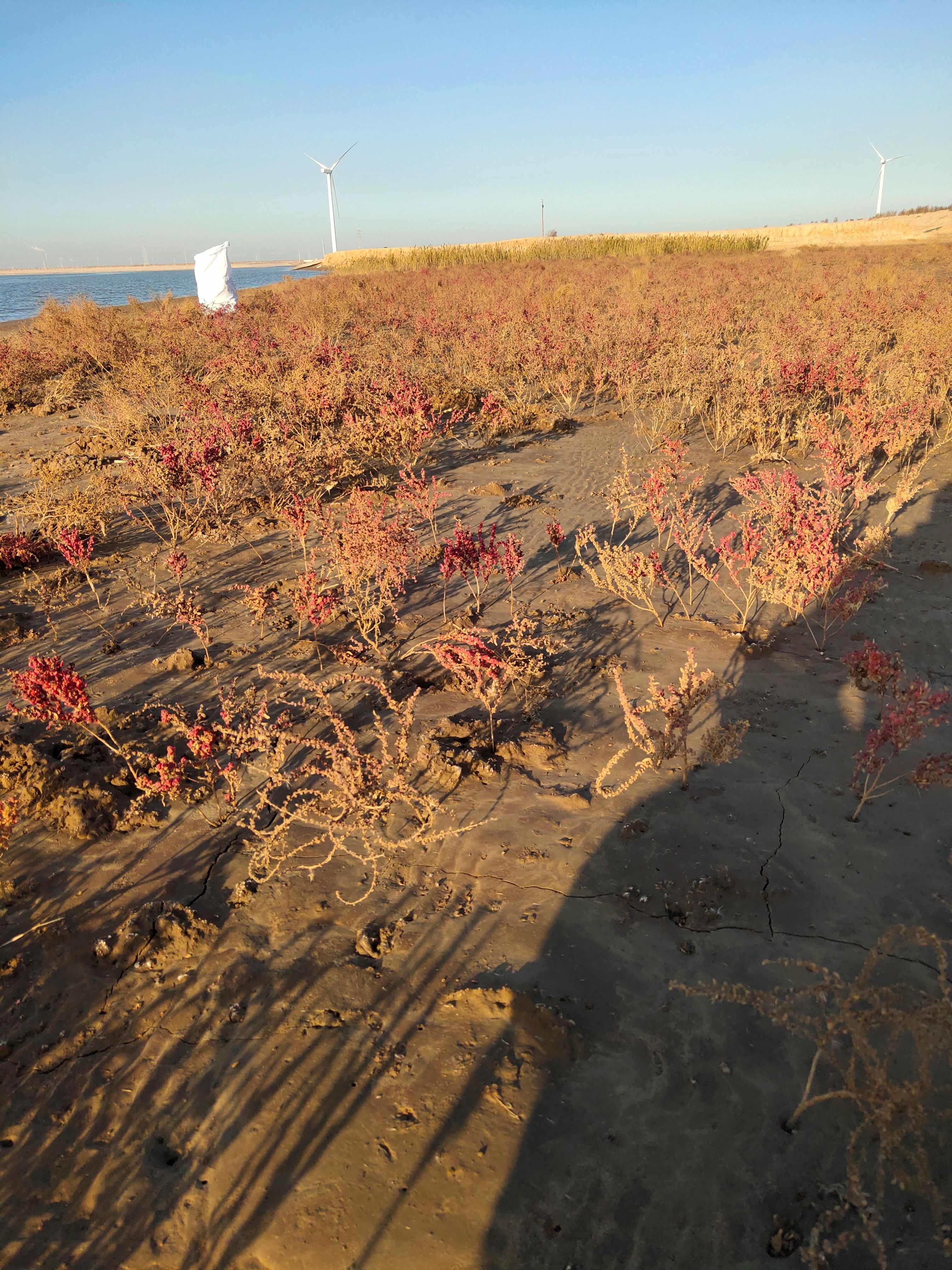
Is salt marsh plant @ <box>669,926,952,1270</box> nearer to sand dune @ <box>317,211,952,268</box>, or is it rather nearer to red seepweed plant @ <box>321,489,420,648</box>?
red seepweed plant @ <box>321,489,420,648</box>

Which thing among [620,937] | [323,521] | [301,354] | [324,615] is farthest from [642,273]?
[620,937]

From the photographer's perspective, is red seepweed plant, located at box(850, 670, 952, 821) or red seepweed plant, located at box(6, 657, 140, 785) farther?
red seepweed plant, located at box(6, 657, 140, 785)

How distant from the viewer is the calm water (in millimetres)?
38531

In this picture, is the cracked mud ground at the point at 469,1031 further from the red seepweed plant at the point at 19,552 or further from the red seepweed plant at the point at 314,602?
the red seepweed plant at the point at 19,552

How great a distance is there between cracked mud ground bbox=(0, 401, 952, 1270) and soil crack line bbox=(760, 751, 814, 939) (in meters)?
0.01

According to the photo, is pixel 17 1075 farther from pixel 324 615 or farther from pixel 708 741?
pixel 708 741

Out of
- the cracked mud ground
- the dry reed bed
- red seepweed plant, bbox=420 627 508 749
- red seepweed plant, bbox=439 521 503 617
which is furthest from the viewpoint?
the dry reed bed

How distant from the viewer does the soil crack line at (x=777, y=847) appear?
2.81 m

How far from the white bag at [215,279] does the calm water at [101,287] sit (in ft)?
3.90

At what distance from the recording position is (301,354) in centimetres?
1298

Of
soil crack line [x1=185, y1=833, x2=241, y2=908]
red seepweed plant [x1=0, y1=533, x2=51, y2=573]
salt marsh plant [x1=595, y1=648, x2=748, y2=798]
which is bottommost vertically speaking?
soil crack line [x1=185, y1=833, x2=241, y2=908]

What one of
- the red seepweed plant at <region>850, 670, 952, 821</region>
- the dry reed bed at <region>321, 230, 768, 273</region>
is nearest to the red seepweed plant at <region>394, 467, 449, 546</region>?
the red seepweed plant at <region>850, 670, 952, 821</region>

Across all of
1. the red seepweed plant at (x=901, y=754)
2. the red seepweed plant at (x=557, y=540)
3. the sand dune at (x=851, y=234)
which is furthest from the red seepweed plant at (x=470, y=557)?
the sand dune at (x=851, y=234)

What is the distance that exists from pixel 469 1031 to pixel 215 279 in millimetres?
26261
